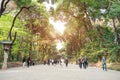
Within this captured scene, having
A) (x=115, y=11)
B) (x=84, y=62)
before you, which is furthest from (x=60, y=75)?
(x=84, y=62)

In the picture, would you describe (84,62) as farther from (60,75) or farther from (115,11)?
(60,75)

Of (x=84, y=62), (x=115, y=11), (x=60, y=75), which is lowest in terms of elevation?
(x=60, y=75)

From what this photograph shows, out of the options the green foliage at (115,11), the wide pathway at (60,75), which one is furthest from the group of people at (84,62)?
the wide pathway at (60,75)

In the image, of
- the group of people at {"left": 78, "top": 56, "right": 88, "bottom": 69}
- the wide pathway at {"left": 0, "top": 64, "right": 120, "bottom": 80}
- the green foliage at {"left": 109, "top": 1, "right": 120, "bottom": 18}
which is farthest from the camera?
the group of people at {"left": 78, "top": 56, "right": 88, "bottom": 69}

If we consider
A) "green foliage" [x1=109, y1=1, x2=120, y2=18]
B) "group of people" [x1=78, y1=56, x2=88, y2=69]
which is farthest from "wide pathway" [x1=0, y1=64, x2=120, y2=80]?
"group of people" [x1=78, y1=56, x2=88, y2=69]

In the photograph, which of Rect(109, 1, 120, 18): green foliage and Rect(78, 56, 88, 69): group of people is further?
Rect(78, 56, 88, 69): group of people

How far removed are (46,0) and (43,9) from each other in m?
9.79

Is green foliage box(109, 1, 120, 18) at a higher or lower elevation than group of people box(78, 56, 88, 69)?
higher

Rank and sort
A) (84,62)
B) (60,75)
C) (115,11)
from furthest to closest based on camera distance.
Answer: (84,62), (115,11), (60,75)

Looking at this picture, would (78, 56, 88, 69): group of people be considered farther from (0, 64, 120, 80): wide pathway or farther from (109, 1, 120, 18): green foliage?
(0, 64, 120, 80): wide pathway

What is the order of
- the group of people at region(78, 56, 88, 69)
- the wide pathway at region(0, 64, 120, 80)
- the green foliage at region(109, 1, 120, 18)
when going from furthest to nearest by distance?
the group of people at region(78, 56, 88, 69) → the green foliage at region(109, 1, 120, 18) → the wide pathway at region(0, 64, 120, 80)

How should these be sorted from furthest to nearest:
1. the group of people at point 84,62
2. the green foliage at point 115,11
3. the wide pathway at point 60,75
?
the group of people at point 84,62 < the green foliage at point 115,11 < the wide pathway at point 60,75

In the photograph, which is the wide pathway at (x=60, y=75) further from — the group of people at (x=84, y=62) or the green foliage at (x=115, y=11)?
the group of people at (x=84, y=62)

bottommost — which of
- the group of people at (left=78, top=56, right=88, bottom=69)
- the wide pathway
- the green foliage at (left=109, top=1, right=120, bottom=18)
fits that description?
the wide pathway
